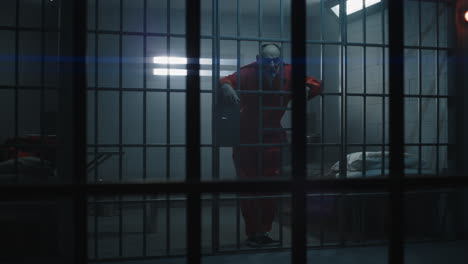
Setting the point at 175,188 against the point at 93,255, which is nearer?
the point at 175,188

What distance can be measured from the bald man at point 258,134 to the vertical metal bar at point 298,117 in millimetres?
2892

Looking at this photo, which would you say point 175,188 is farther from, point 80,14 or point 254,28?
point 254,28

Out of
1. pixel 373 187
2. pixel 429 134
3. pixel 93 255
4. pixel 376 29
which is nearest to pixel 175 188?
pixel 373 187

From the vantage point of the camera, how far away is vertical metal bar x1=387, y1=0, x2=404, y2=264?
77 centimetres

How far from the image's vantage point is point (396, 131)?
2.53 feet

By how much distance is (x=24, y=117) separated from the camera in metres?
6.20

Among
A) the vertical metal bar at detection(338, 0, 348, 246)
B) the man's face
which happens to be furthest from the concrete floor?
the man's face

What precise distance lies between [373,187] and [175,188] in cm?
34

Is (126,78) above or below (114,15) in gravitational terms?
below

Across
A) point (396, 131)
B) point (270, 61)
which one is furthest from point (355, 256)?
point (396, 131)

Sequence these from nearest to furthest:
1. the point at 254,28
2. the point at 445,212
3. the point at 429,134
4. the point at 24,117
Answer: the point at 445,212
the point at 429,134
the point at 24,117
the point at 254,28

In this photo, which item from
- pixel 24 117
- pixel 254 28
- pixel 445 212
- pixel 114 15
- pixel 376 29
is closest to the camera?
pixel 445 212

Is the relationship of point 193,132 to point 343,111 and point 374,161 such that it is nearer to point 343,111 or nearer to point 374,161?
point 343,111

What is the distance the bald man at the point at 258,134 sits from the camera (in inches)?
145
